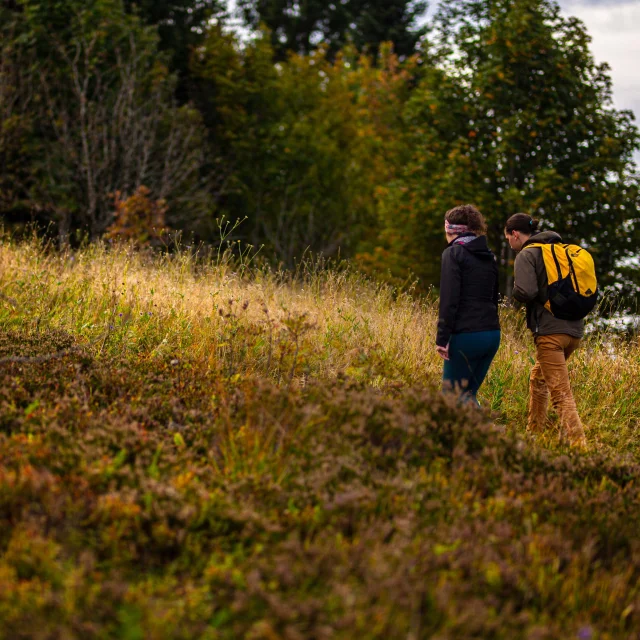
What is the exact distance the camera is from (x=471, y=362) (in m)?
5.54

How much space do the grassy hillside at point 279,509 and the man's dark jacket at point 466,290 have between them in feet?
2.28

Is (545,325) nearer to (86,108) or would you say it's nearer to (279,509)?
(279,509)

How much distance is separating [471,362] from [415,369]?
162cm

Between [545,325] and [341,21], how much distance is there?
32.5 m

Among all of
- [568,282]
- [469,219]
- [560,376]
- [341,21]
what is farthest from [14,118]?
[341,21]

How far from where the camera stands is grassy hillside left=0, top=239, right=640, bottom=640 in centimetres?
256

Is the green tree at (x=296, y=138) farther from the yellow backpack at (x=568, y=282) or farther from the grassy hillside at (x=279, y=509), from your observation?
the grassy hillside at (x=279, y=509)

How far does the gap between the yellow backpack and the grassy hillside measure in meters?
1.10

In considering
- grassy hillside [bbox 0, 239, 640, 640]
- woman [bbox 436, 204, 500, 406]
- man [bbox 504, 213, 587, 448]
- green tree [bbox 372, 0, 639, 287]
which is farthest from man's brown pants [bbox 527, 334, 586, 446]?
green tree [bbox 372, 0, 639, 287]

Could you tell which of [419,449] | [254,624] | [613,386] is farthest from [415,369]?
[254,624]

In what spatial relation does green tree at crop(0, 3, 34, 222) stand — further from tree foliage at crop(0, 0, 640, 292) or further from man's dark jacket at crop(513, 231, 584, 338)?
man's dark jacket at crop(513, 231, 584, 338)

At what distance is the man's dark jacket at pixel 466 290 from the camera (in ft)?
17.5

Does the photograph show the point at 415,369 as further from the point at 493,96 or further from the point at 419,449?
the point at 493,96

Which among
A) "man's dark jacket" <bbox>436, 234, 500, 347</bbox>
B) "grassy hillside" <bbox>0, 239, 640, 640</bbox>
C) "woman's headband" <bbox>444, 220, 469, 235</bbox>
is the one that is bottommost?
"grassy hillside" <bbox>0, 239, 640, 640</bbox>
